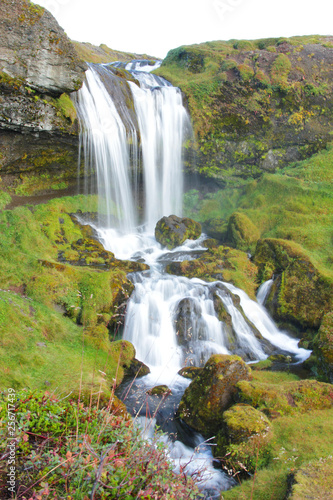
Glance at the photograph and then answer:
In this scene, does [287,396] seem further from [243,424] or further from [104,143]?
[104,143]

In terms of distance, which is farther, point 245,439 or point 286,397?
point 286,397

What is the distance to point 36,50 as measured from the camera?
1088 cm

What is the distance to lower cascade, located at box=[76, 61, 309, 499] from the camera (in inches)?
262

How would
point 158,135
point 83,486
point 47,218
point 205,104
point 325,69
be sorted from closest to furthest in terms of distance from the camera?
1. point 83,486
2. point 47,218
3. point 158,135
4. point 205,104
5. point 325,69

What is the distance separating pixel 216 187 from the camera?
67.2ft

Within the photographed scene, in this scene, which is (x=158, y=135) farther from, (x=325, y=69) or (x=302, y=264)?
(x=325, y=69)

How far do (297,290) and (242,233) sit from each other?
196 inches

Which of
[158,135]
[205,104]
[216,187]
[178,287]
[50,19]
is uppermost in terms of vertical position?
[50,19]

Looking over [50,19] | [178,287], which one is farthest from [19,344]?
[50,19]

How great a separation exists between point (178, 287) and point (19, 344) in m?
5.58

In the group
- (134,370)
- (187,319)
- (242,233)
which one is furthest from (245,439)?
(242,233)

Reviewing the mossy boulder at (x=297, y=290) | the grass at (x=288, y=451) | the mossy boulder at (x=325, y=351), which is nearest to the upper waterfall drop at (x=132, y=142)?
the mossy boulder at (x=297, y=290)

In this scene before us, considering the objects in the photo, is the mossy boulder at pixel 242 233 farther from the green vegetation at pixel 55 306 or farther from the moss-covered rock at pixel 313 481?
the moss-covered rock at pixel 313 481


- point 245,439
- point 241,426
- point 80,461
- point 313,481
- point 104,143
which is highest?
point 104,143
